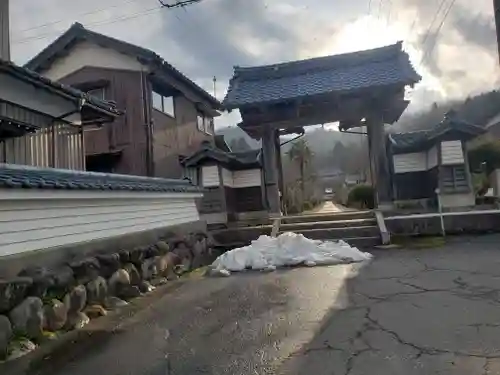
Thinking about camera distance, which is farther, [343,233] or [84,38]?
[84,38]

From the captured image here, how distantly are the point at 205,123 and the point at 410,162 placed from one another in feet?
31.8

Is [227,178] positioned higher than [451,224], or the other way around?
[227,178]

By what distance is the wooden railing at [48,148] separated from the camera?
7137 millimetres

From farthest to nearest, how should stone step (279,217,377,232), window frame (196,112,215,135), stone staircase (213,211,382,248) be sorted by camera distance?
window frame (196,112,215,135), stone step (279,217,377,232), stone staircase (213,211,382,248)

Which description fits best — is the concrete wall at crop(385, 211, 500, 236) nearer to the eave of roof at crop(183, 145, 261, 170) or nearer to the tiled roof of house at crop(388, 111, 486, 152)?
the tiled roof of house at crop(388, 111, 486, 152)

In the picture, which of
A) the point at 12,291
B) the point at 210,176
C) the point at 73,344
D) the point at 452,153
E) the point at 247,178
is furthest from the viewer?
the point at 247,178

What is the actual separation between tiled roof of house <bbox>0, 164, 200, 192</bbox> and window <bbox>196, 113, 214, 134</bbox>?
10.4 metres

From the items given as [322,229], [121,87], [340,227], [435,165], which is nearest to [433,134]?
[435,165]

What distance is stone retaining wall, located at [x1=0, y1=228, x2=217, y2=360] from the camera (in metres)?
3.59

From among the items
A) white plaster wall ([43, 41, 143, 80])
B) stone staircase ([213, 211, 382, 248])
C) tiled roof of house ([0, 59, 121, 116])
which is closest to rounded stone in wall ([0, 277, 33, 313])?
tiled roof of house ([0, 59, 121, 116])

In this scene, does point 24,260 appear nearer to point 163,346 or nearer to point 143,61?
point 163,346

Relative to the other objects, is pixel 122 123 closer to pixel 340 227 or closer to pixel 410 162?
pixel 340 227

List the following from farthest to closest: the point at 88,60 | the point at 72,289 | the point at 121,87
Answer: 1. the point at 88,60
2. the point at 121,87
3. the point at 72,289

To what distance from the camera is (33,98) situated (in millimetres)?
6863
